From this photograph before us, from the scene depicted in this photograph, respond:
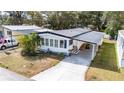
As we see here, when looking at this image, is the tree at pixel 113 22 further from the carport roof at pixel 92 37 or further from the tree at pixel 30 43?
the tree at pixel 30 43

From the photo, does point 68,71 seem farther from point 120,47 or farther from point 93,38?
point 120,47

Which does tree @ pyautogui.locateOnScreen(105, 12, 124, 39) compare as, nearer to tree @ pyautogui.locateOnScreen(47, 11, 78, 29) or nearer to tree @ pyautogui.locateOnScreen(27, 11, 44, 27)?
tree @ pyautogui.locateOnScreen(47, 11, 78, 29)

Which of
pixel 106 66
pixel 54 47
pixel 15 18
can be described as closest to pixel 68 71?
pixel 54 47

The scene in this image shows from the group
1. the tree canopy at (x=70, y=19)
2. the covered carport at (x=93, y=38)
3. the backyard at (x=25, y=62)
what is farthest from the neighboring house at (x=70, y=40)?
the backyard at (x=25, y=62)

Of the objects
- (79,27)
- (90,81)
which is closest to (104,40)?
(79,27)
